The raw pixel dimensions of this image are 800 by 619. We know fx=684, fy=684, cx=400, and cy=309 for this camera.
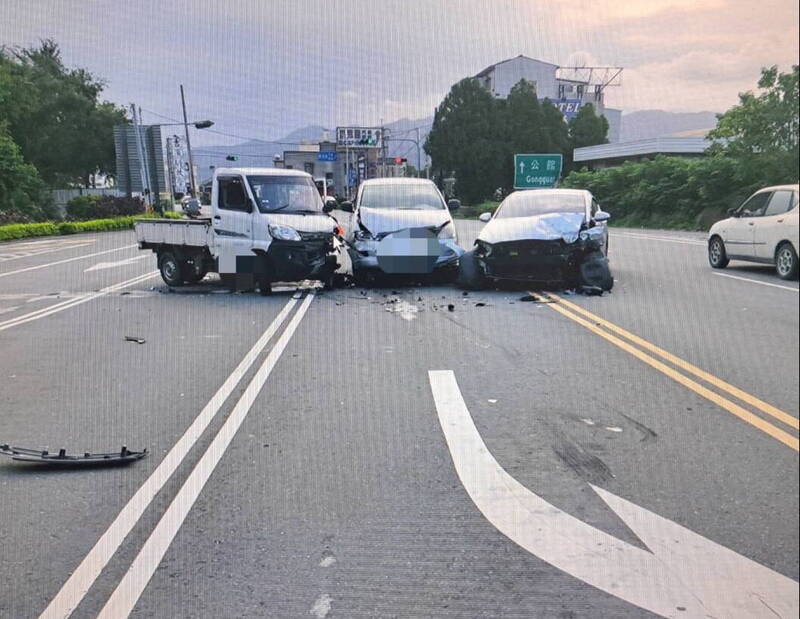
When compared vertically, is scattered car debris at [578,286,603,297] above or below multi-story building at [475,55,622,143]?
below

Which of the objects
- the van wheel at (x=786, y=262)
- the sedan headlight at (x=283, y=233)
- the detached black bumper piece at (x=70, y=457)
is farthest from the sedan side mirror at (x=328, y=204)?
the van wheel at (x=786, y=262)

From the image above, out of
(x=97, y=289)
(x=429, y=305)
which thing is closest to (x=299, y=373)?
(x=429, y=305)

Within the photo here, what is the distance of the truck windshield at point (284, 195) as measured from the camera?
10.4 metres

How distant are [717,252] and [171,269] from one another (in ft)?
37.5

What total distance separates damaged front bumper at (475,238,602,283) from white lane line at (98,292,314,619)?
226 centimetres

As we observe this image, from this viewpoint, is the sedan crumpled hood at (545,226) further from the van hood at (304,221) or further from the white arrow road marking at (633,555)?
the van hood at (304,221)

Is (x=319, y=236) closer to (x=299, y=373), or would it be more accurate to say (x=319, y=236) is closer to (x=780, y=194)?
(x=299, y=373)

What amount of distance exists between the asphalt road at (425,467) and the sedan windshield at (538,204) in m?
0.26

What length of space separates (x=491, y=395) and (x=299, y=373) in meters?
1.73

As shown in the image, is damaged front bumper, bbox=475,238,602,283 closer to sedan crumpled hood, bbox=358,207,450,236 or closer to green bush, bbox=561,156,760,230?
green bush, bbox=561,156,760,230

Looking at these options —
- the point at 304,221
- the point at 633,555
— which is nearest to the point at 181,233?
the point at 304,221

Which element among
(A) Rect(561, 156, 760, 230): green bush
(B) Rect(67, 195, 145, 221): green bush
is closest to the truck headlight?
(B) Rect(67, 195, 145, 221): green bush

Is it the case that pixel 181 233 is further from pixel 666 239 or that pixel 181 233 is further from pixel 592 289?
pixel 666 239

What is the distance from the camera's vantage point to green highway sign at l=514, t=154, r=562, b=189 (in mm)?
2410
